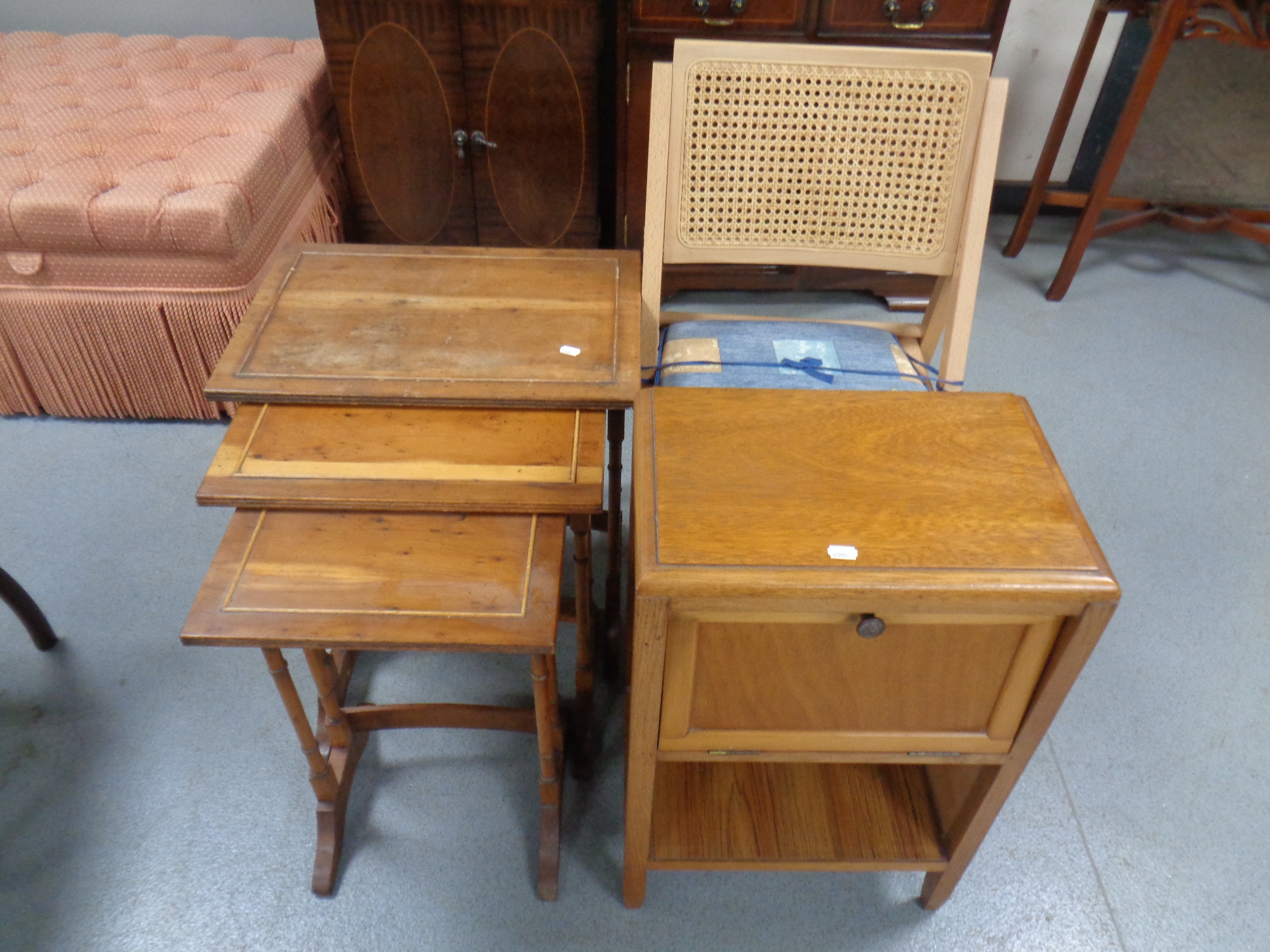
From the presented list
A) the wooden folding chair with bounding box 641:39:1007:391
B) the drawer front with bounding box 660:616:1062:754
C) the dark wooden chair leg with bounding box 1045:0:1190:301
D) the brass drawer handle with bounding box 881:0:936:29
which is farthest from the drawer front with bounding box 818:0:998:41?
the drawer front with bounding box 660:616:1062:754

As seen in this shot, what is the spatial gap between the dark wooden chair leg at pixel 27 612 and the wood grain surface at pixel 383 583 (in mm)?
756

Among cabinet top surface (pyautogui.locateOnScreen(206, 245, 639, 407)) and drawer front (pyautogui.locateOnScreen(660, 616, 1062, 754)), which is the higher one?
cabinet top surface (pyautogui.locateOnScreen(206, 245, 639, 407))

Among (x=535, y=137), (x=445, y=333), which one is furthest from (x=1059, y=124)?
(x=445, y=333)

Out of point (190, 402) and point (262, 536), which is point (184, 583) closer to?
point (190, 402)

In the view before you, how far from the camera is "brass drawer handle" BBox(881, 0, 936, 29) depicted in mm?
2051

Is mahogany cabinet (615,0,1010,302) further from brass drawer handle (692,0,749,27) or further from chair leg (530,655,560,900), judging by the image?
chair leg (530,655,560,900)

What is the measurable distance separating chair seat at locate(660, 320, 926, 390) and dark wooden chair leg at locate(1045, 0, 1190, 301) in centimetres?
143

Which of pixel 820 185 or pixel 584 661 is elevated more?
pixel 820 185

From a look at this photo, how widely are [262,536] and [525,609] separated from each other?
361 mm

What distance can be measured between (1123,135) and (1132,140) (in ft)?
1.04

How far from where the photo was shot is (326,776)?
4.33 feet

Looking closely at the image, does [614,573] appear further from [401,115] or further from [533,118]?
[401,115]

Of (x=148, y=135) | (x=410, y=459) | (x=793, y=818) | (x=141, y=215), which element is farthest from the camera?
(x=148, y=135)

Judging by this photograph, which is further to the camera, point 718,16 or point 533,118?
point 533,118
